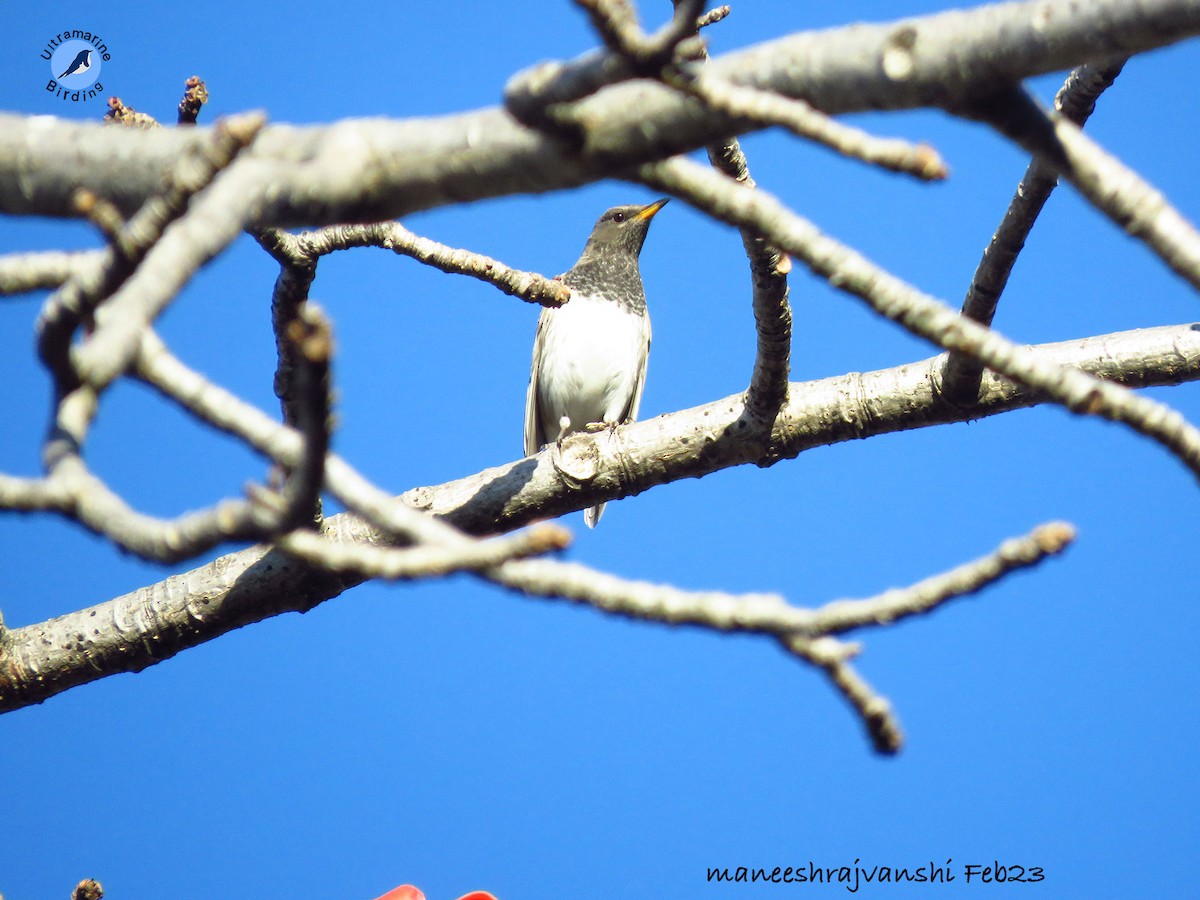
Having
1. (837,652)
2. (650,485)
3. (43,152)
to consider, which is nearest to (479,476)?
(650,485)

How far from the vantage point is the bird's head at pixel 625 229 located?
315 inches

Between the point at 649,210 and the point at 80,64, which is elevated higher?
the point at 80,64

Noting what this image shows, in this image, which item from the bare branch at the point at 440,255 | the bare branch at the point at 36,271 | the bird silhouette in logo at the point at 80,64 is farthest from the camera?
the bird silhouette in logo at the point at 80,64

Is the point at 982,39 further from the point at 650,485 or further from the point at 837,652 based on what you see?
the point at 650,485

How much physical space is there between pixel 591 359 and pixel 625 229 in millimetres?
1188

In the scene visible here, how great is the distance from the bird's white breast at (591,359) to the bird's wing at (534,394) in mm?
97

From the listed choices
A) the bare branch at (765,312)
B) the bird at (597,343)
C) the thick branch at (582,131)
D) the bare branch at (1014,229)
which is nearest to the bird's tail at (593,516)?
the bird at (597,343)

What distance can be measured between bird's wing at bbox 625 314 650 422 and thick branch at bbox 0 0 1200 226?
244 inches

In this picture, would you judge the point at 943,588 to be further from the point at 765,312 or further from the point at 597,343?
the point at 597,343

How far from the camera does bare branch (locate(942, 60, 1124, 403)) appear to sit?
298 centimetres

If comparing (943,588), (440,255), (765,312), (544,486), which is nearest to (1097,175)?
(943,588)

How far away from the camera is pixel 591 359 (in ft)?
24.3

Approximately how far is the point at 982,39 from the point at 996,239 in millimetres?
1912

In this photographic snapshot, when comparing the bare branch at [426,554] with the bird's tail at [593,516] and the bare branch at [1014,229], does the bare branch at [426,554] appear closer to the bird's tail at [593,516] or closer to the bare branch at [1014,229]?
the bare branch at [1014,229]
